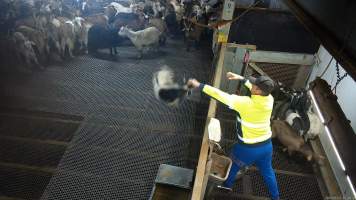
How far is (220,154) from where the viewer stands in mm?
5273

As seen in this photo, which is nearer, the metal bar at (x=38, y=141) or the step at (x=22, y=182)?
the step at (x=22, y=182)

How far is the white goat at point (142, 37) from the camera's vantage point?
945 centimetres

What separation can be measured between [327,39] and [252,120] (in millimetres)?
1577

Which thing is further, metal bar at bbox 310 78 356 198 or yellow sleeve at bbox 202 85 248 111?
yellow sleeve at bbox 202 85 248 111

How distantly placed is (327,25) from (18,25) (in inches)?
344

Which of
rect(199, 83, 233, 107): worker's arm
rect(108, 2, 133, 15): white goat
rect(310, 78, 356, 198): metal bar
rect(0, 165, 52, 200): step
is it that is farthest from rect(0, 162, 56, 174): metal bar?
rect(108, 2, 133, 15): white goat

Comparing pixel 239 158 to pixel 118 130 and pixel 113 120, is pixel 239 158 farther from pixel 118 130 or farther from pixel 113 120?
pixel 113 120

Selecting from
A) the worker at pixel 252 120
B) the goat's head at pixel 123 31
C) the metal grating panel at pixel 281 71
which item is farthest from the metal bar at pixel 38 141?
the metal grating panel at pixel 281 71

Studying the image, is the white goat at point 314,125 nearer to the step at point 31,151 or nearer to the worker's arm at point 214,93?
the worker's arm at point 214,93

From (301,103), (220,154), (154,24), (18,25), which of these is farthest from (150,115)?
(18,25)

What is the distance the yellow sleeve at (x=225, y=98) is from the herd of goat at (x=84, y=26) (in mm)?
5473

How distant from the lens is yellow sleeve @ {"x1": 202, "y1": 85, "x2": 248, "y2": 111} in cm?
432

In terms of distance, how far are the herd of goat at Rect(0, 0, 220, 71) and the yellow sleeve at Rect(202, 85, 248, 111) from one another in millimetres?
5473

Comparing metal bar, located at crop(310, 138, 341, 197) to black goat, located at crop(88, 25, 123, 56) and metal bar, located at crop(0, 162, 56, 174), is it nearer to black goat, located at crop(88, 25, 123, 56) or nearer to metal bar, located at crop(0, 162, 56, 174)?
metal bar, located at crop(0, 162, 56, 174)
